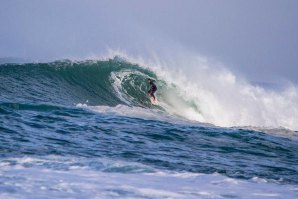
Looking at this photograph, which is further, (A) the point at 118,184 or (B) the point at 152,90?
(B) the point at 152,90

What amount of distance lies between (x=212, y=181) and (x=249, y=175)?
1085 mm

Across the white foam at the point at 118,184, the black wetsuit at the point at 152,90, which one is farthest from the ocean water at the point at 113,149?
the black wetsuit at the point at 152,90

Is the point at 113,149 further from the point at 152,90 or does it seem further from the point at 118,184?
the point at 152,90

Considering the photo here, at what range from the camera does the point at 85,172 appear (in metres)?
6.09

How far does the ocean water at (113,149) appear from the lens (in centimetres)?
552

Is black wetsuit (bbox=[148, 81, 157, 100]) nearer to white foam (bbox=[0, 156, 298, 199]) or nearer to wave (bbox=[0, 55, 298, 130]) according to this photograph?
wave (bbox=[0, 55, 298, 130])

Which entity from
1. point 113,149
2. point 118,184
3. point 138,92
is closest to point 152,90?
point 138,92

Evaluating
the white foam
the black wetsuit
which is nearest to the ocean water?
the white foam

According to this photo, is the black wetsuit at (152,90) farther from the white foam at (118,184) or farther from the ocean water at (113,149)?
the white foam at (118,184)

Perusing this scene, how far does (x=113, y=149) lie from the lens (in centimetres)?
818

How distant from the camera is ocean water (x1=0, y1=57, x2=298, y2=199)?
18.1ft

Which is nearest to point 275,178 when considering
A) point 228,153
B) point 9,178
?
point 228,153

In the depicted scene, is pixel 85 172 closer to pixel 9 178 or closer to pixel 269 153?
pixel 9 178

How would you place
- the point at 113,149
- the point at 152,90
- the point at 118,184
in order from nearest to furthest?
the point at 118,184 → the point at 113,149 → the point at 152,90
